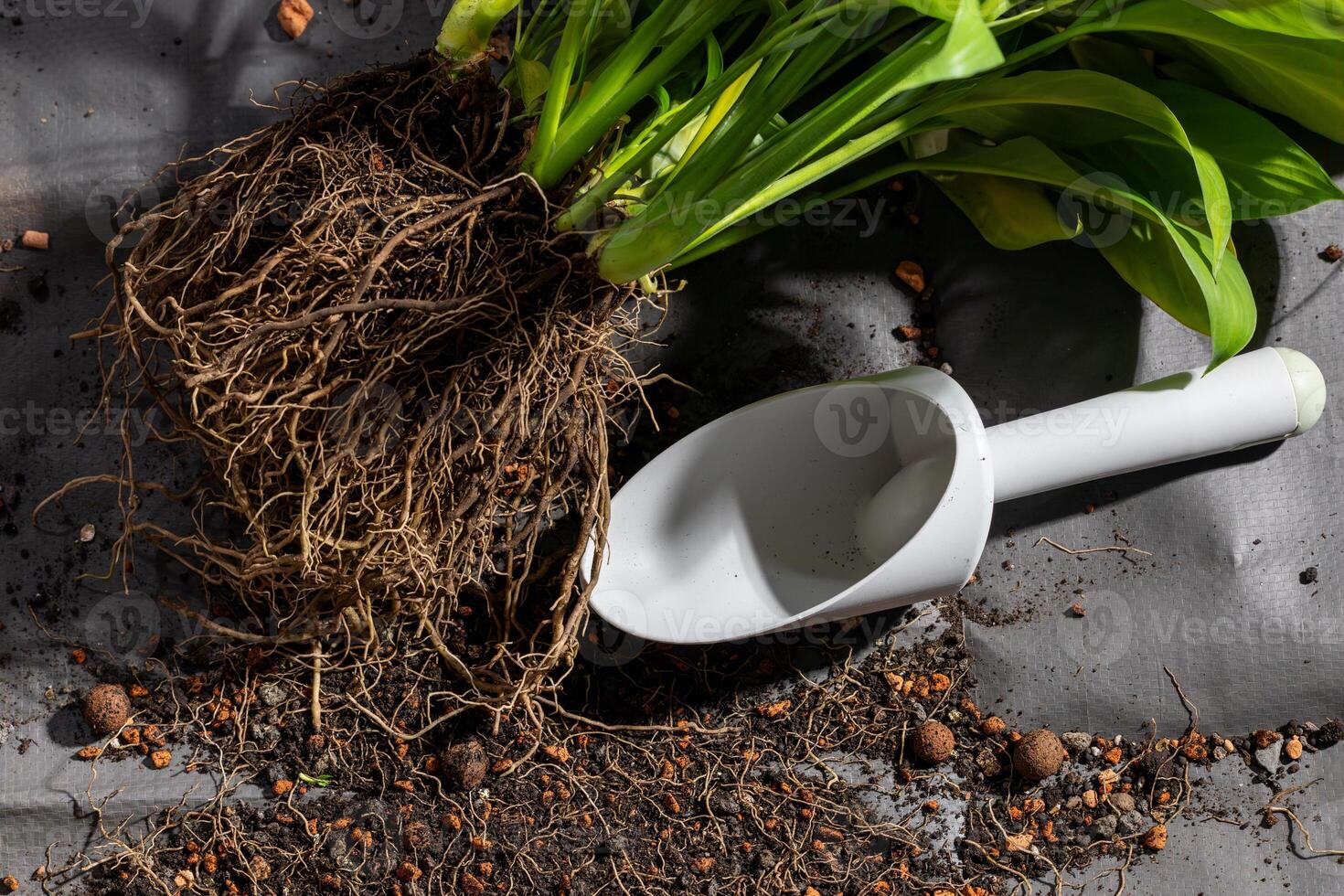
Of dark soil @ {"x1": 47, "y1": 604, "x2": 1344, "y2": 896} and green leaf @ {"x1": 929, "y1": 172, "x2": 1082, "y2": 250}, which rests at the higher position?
green leaf @ {"x1": 929, "y1": 172, "x2": 1082, "y2": 250}

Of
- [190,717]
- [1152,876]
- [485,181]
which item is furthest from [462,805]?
[1152,876]

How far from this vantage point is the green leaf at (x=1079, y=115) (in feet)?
2.43

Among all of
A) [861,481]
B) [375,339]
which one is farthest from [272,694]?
[861,481]

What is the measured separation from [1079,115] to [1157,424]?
301mm

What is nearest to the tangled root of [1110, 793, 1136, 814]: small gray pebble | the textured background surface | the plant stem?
the plant stem

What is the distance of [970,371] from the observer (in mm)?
1048

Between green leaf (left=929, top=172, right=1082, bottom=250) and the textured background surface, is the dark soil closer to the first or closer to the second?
the textured background surface

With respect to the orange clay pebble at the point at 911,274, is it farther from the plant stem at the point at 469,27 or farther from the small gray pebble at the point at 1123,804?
the small gray pebble at the point at 1123,804

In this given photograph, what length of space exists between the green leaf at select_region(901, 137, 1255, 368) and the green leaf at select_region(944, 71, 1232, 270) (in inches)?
1.0

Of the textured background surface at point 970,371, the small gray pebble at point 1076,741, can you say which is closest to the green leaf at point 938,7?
the textured background surface at point 970,371

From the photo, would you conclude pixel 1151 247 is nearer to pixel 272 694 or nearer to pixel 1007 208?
pixel 1007 208

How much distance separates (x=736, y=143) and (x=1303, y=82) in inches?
18.5

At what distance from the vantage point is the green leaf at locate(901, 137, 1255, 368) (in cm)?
79

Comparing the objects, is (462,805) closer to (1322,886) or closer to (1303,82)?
(1322,886)
